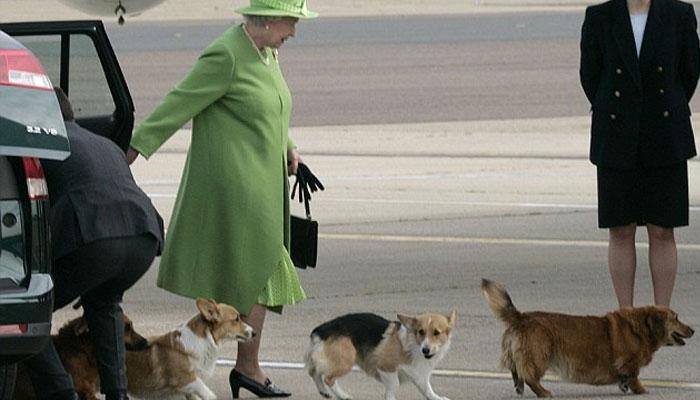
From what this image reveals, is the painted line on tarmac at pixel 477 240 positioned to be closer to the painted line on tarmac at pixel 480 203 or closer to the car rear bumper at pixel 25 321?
the painted line on tarmac at pixel 480 203

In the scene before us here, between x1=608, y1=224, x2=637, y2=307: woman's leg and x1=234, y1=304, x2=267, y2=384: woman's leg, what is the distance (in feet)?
7.51

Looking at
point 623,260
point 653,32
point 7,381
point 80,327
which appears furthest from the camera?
point 623,260

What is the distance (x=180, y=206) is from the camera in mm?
9047

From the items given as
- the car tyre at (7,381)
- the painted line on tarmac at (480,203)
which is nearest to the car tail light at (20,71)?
the car tyre at (7,381)

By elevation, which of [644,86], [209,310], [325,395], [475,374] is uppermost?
[644,86]

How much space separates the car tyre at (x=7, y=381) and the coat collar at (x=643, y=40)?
3.92 metres

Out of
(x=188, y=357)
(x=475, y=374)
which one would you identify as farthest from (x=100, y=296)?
(x=475, y=374)

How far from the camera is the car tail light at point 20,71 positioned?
22.4 feet

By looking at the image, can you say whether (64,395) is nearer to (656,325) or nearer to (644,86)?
(656,325)

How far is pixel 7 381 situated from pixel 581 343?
2.69 meters

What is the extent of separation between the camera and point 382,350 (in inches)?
343

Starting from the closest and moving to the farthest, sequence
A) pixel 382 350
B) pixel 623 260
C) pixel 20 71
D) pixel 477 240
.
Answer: pixel 20 71 → pixel 382 350 → pixel 623 260 → pixel 477 240

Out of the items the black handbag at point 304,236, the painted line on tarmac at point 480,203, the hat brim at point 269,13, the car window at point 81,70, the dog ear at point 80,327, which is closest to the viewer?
the dog ear at point 80,327

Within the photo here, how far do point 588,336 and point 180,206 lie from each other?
1948 millimetres
